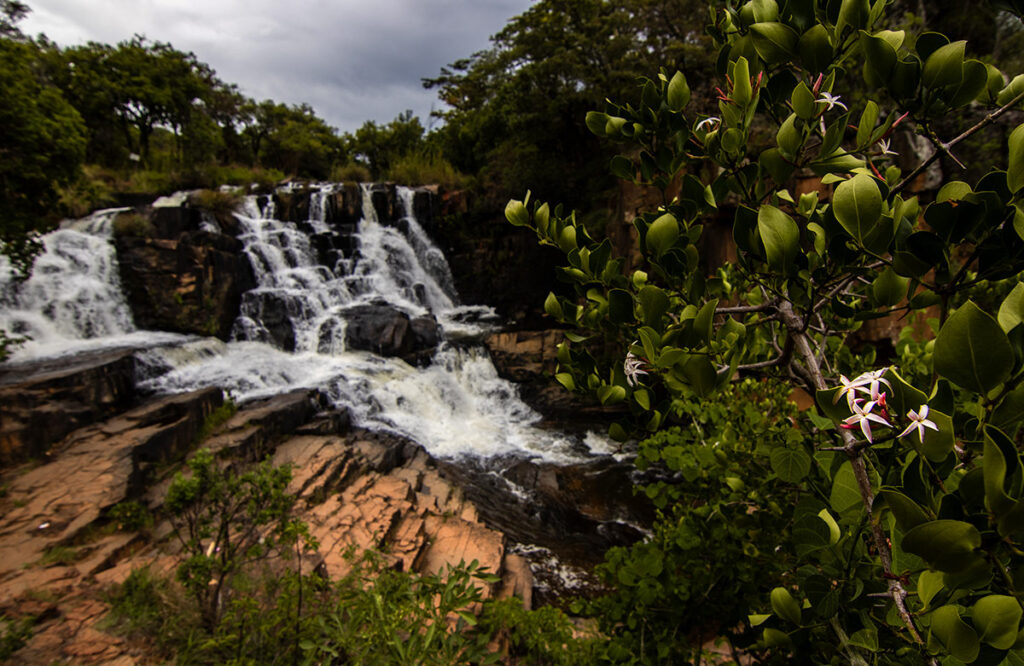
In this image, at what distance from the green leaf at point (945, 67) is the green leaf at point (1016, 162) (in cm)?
13

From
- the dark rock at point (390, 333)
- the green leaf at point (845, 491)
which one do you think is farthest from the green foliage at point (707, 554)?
the dark rock at point (390, 333)

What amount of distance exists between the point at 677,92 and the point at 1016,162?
58 cm

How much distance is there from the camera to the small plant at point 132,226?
10570 mm

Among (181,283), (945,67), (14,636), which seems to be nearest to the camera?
(945,67)

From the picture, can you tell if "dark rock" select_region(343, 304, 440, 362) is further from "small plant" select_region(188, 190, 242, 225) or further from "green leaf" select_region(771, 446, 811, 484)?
"green leaf" select_region(771, 446, 811, 484)

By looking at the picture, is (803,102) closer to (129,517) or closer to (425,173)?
(129,517)

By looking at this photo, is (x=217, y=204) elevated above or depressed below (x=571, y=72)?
below

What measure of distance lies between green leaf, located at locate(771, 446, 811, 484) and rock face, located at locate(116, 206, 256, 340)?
12021 mm

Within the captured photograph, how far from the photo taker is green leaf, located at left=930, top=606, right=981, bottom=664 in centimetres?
50

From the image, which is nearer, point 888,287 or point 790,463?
point 888,287

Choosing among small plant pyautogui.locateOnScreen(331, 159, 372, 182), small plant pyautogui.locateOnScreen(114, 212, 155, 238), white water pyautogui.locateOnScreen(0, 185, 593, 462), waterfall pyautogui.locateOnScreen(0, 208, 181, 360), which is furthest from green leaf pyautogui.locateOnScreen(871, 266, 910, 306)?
small plant pyautogui.locateOnScreen(331, 159, 372, 182)

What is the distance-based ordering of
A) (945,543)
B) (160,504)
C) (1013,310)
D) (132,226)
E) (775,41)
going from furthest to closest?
(132,226) < (160,504) < (775,41) < (1013,310) < (945,543)

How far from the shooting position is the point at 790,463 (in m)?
0.96

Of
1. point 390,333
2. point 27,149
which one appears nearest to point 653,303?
point 27,149
